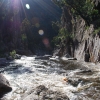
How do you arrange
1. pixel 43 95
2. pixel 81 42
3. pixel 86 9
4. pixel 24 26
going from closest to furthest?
pixel 43 95
pixel 86 9
pixel 81 42
pixel 24 26

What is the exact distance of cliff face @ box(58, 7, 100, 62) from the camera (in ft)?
68.5

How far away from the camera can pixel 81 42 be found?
3103 cm

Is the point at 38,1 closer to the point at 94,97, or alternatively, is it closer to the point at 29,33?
the point at 29,33

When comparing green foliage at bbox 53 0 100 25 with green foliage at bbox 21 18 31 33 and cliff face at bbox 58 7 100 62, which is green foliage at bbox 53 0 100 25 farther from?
green foliage at bbox 21 18 31 33

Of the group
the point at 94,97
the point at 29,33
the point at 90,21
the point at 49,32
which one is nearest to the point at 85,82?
the point at 94,97

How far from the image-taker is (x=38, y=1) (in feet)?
461

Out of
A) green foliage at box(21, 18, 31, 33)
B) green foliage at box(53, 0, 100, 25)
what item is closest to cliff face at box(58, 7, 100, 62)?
green foliage at box(53, 0, 100, 25)

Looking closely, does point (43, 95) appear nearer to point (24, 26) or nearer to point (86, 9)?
point (86, 9)

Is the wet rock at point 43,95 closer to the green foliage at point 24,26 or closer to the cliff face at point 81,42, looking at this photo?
the cliff face at point 81,42

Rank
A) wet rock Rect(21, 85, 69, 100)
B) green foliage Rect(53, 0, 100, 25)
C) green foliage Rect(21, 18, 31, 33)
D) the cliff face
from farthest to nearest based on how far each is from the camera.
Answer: green foliage Rect(21, 18, 31, 33) → green foliage Rect(53, 0, 100, 25) → the cliff face → wet rock Rect(21, 85, 69, 100)

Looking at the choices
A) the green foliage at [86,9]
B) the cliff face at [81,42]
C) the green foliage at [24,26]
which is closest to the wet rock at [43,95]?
the cliff face at [81,42]

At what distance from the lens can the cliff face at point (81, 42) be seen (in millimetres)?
20875

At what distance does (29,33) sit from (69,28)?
158 feet

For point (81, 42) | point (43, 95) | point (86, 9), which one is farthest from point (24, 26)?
point (43, 95)
